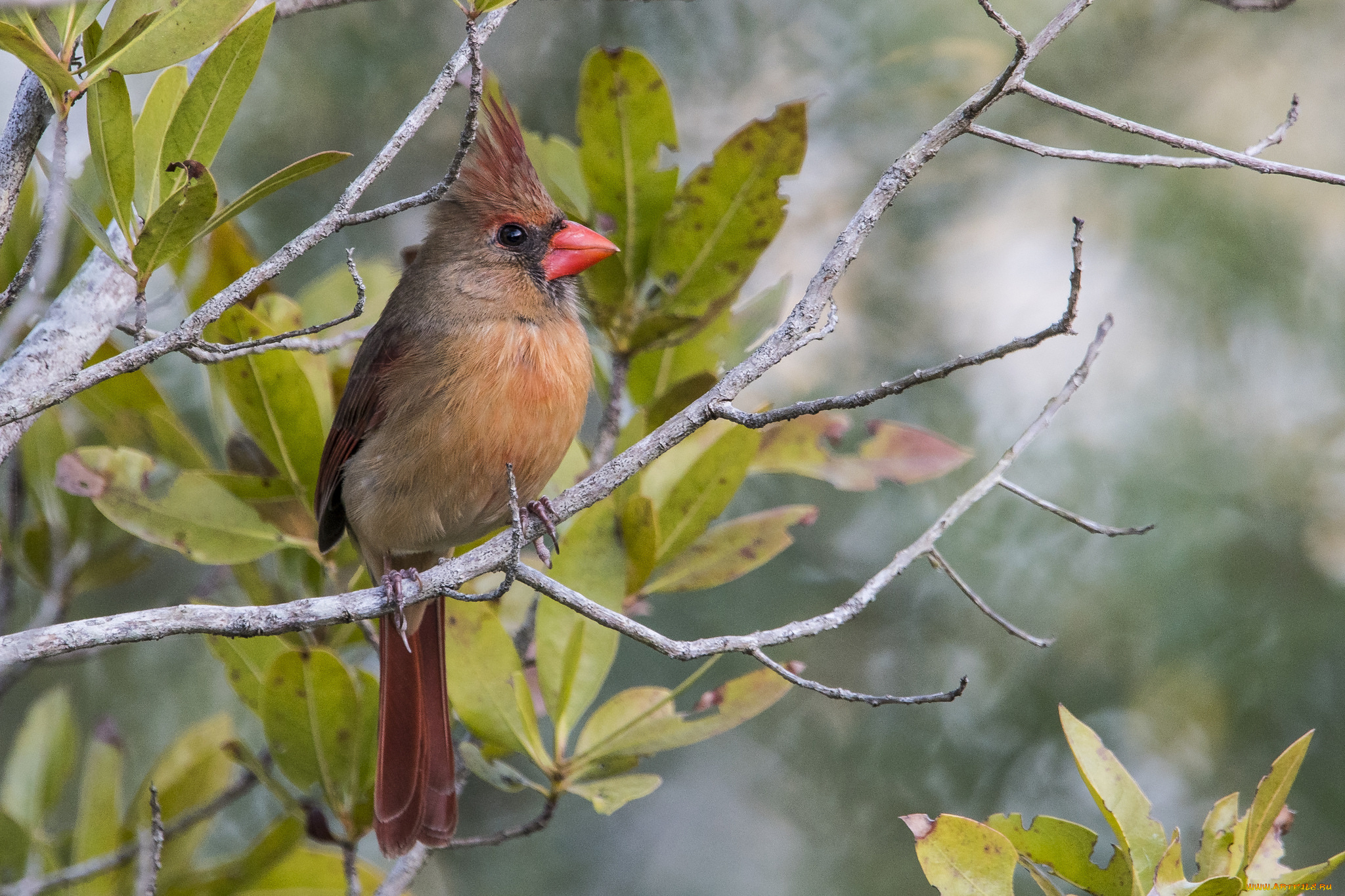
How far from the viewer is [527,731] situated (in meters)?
2.46

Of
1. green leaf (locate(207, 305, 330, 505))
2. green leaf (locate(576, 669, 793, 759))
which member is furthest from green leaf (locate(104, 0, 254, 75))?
green leaf (locate(576, 669, 793, 759))

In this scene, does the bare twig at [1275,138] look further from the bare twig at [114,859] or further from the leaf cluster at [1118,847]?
the bare twig at [114,859]

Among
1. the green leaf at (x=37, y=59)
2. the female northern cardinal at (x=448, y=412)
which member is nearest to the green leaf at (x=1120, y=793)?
the female northern cardinal at (x=448, y=412)

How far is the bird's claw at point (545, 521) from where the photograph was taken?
2340 mm

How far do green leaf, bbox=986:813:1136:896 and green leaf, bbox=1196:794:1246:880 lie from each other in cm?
14

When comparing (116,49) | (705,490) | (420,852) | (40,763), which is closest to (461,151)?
(116,49)

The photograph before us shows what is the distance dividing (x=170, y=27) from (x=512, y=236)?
1271 mm

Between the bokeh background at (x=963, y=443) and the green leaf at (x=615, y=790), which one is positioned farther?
the bokeh background at (x=963, y=443)

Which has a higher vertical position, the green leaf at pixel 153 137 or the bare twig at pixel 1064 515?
the green leaf at pixel 153 137

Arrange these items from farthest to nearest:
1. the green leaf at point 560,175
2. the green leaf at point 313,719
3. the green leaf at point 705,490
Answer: the green leaf at point 560,175 < the green leaf at point 705,490 < the green leaf at point 313,719

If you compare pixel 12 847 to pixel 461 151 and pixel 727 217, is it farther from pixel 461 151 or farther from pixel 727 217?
pixel 727 217

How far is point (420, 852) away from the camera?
8.32 ft

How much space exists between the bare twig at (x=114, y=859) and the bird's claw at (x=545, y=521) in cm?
93

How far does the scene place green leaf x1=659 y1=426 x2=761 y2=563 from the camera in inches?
104
